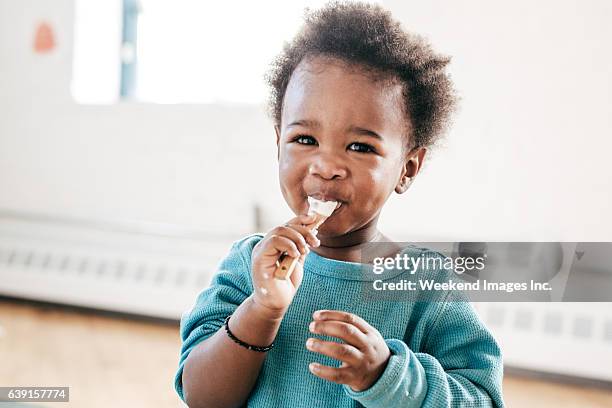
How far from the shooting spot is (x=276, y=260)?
0.49 m

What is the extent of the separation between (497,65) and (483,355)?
845 millimetres

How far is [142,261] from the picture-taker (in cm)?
158

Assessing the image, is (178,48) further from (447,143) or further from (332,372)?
(332,372)

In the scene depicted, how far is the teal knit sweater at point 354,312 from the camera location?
0.52m

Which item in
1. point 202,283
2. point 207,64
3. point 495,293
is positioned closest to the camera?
point 495,293

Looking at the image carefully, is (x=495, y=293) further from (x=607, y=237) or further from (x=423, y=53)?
(x=423, y=53)

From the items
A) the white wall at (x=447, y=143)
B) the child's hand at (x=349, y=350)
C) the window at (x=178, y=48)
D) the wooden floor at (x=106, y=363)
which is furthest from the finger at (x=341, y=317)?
the window at (x=178, y=48)

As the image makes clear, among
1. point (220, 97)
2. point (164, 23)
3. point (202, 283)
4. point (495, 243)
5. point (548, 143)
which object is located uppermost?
point (164, 23)

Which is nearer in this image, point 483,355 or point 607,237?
point 483,355

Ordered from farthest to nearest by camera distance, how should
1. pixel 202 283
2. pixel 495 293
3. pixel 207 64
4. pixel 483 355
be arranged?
pixel 207 64 < pixel 202 283 < pixel 495 293 < pixel 483 355

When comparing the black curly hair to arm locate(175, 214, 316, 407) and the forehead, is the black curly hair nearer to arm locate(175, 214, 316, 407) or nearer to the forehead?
the forehead

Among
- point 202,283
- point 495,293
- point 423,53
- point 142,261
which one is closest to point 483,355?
point 423,53

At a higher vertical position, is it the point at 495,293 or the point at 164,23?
the point at 164,23

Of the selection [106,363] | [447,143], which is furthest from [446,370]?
[106,363]
